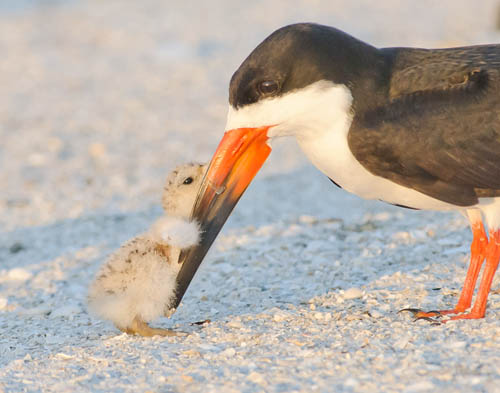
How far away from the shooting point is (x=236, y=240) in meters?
6.49

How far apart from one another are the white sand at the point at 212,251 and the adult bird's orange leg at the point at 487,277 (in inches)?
3.8

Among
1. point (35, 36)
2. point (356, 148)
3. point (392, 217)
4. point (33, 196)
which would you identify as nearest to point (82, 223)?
point (33, 196)

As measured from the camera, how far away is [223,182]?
15.0 ft

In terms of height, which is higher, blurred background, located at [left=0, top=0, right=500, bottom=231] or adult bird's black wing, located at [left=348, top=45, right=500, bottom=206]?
adult bird's black wing, located at [left=348, top=45, right=500, bottom=206]

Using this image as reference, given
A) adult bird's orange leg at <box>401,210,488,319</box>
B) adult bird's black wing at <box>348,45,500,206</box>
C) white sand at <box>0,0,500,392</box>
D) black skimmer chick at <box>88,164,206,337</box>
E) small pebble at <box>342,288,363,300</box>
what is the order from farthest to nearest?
1. small pebble at <box>342,288,363,300</box>
2. adult bird's orange leg at <box>401,210,488,319</box>
3. black skimmer chick at <box>88,164,206,337</box>
4. adult bird's black wing at <box>348,45,500,206</box>
5. white sand at <box>0,0,500,392</box>

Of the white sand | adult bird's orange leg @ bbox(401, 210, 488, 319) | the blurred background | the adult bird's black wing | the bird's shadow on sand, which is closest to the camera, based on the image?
the white sand

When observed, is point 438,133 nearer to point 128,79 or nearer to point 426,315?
point 426,315

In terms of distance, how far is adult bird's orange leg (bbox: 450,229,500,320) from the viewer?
454cm

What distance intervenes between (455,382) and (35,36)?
12.9 m

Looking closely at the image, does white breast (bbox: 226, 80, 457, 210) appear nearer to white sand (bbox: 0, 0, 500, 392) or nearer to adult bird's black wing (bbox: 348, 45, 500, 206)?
adult bird's black wing (bbox: 348, 45, 500, 206)

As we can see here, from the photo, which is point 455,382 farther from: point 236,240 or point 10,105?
point 10,105

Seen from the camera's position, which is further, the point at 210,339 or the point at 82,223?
the point at 82,223

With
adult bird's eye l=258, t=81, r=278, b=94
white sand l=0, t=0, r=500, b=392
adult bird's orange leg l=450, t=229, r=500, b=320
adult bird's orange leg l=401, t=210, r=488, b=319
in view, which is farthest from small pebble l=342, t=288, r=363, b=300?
adult bird's eye l=258, t=81, r=278, b=94

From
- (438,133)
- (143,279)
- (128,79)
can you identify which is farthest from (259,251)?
(128,79)
